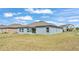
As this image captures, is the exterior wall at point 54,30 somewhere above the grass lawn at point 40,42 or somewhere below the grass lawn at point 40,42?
above

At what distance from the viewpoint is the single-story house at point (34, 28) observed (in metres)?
2.99

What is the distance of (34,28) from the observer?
119 inches

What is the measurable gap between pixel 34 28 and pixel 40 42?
0.21m

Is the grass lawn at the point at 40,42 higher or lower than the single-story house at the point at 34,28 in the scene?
lower

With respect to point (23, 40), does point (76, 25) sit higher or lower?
higher

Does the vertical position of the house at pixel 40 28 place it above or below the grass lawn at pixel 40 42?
above

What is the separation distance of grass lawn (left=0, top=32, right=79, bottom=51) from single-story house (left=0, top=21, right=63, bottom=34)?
0.06 meters

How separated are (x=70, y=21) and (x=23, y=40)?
27.5 inches

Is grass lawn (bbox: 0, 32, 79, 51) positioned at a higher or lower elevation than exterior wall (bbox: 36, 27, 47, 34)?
lower

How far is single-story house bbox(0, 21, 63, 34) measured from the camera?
9.80 ft

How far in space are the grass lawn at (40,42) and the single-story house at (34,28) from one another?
0.19 ft
